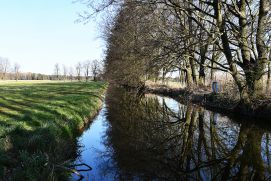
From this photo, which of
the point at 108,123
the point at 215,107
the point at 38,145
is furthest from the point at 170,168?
the point at 215,107

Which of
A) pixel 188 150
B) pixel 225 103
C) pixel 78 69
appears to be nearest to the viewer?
pixel 188 150

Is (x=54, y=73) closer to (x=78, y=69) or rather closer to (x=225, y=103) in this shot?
(x=78, y=69)

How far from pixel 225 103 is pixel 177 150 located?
11.3m

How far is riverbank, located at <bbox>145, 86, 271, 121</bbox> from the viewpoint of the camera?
16.1 meters

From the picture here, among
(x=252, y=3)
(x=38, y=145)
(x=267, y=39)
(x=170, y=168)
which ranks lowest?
(x=170, y=168)

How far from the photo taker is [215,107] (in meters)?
22.0

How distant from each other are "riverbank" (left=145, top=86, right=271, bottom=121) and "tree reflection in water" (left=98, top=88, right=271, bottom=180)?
135 cm

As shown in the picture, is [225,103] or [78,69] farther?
[78,69]

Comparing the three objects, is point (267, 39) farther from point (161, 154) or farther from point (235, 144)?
point (161, 154)

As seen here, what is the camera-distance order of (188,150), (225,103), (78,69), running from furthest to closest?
1. (78,69)
2. (225,103)
3. (188,150)

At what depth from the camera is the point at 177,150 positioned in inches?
417

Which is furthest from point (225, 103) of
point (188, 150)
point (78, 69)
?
point (78, 69)

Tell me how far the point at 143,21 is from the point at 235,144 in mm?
10091

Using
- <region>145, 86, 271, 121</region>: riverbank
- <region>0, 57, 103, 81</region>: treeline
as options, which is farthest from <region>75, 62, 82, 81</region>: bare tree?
<region>145, 86, 271, 121</region>: riverbank
